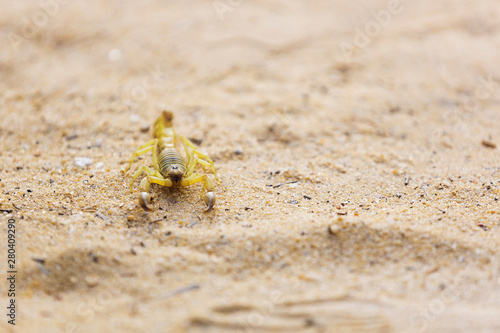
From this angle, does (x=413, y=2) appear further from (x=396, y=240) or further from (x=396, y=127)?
(x=396, y=240)

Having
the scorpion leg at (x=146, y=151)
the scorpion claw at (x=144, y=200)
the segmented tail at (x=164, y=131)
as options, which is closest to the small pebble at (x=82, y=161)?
the scorpion leg at (x=146, y=151)

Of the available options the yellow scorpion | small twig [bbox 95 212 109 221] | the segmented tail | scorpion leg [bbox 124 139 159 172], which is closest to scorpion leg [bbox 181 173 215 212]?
the yellow scorpion

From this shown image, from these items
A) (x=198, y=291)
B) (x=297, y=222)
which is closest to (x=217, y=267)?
(x=198, y=291)

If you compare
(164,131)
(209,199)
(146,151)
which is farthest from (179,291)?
(164,131)

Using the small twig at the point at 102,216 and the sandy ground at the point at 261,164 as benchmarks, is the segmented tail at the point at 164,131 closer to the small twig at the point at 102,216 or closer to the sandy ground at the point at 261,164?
the sandy ground at the point at 261,164

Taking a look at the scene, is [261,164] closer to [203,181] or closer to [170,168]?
[203,181]
